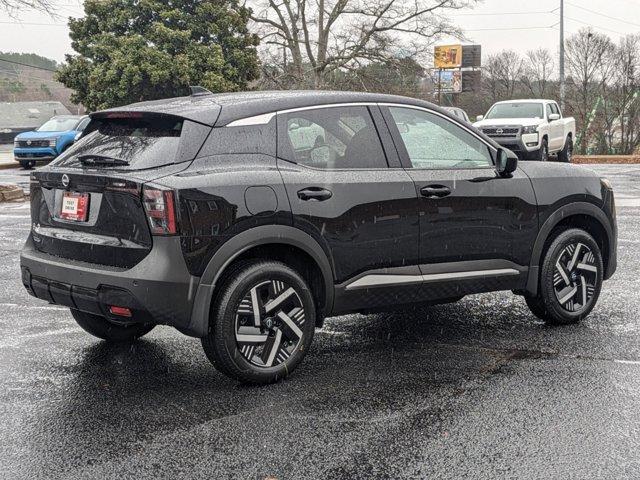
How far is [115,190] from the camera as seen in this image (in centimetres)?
446

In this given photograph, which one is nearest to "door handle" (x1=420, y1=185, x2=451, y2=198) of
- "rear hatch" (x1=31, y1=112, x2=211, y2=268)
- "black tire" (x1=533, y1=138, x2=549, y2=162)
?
"rear hatch" (x1=31, y1=112, x2=211, y2=268)

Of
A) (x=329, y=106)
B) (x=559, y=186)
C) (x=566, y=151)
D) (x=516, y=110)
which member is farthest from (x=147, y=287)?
(x=566, y=151)

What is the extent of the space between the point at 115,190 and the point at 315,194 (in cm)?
116

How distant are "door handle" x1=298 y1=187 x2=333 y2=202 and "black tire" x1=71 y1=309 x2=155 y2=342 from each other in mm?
1760

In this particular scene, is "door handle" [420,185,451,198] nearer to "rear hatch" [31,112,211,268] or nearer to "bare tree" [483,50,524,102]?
"rear hatch" [31,112,211,268]

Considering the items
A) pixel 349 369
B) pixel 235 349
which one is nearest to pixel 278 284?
pixel 235 349

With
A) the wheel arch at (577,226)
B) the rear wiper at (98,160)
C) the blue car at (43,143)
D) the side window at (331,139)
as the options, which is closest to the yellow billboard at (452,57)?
the blue car at (43,143)

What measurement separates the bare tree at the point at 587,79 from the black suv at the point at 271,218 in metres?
28.6

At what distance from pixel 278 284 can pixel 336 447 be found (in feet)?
3.96

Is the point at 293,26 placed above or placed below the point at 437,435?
above

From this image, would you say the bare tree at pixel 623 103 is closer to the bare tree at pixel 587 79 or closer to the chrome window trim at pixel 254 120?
the bare tree at pixel 587 79

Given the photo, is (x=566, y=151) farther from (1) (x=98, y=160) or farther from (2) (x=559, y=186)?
(1) (x=98, y=160)

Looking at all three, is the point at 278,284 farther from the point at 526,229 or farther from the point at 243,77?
the point at 243,77

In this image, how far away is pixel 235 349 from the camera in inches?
180
